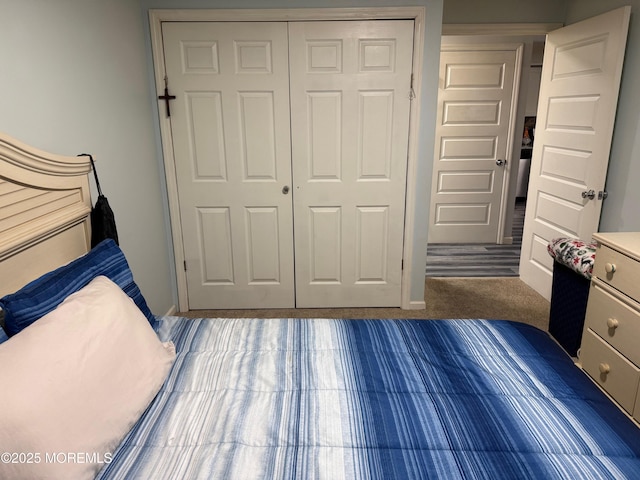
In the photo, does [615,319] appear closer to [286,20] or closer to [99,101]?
[286,20]

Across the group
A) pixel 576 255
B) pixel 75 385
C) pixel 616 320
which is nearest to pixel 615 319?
pixel 616 320

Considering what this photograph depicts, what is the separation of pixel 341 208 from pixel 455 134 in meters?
2.25

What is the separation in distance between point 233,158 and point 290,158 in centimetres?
38

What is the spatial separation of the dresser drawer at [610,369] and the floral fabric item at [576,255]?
340 mm

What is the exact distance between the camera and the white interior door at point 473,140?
14.8 ft

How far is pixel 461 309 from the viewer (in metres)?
3.31

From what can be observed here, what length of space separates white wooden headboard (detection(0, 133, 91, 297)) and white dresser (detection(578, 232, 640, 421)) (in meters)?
2.39

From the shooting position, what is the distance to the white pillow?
935 mm

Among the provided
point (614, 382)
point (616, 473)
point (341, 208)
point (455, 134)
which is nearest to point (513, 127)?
point (455, 134)

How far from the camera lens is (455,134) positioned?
4719 mm

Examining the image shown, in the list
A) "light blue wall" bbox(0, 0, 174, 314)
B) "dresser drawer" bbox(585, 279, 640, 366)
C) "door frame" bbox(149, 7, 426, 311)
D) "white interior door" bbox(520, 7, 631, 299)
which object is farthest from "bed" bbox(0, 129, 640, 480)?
"white interior door" bbox(520, 7, 631, 299)

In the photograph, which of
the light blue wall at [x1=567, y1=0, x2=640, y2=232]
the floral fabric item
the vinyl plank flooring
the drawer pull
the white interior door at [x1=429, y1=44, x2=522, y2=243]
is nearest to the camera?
the drawer pull

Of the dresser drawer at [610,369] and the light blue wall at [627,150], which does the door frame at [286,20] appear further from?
the dresser drawer at [610,369]

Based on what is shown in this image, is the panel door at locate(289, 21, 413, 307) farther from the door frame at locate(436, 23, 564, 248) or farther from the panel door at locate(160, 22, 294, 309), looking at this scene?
the door frame at locate(436, 23, 564, 248)
